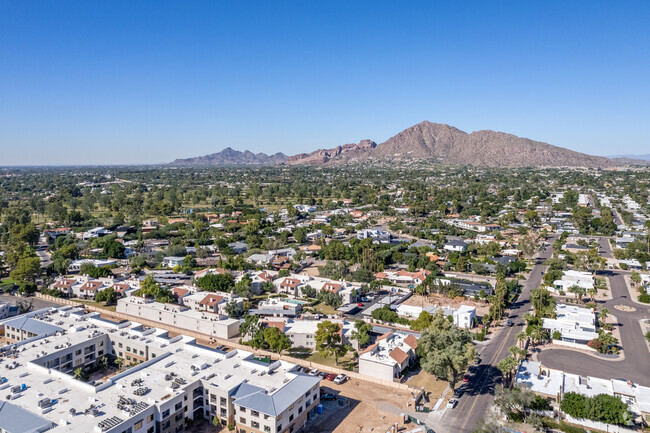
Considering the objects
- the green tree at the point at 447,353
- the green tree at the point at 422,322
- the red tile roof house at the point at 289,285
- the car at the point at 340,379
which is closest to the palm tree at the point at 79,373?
the car at the point at 340,379

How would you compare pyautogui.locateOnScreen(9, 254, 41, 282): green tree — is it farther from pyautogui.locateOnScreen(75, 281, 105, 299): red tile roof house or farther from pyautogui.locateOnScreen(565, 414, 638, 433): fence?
pyautogui.locateOnScreen(565, 414, 638, 433): fence

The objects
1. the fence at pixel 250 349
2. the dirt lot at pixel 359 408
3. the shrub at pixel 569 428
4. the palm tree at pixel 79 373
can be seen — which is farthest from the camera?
the fence at pixel 250 349

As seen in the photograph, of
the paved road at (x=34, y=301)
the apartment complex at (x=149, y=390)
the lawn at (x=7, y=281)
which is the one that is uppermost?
the apartment complex at (x=149, y=390)

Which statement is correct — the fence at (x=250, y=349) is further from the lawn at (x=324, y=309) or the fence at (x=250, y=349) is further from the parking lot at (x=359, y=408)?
the lawn at (x=324, y=309)

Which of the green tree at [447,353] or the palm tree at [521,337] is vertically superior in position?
the green tree at [447,353]

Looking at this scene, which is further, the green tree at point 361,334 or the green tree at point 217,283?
the green tree at point 217,283

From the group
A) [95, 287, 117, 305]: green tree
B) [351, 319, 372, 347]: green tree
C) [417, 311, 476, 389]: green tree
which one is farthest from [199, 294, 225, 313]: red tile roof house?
[417, 311, 476, 389]: green tree

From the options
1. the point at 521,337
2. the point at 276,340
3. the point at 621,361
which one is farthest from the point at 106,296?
the point at 621,361
